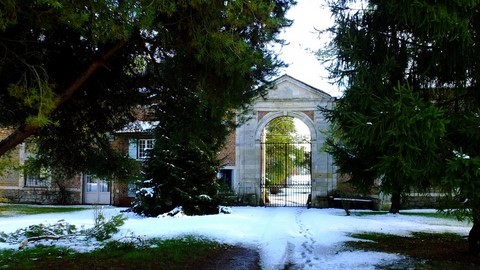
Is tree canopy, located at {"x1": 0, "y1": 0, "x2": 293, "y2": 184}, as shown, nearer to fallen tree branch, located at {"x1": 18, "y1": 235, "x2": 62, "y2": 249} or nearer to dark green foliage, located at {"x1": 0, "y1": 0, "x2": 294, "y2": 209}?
dark green foliage, located at {"x1": 0, "y1": 0, "x2": 294, "y2": 209}

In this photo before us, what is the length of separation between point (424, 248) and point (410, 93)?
5.22m

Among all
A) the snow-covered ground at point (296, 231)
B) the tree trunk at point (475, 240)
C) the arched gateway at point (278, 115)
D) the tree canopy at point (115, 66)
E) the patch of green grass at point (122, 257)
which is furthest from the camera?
the arched gateway at point (278, 115)

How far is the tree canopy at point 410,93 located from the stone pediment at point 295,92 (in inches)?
446

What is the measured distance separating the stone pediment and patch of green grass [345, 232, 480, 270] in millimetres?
10006

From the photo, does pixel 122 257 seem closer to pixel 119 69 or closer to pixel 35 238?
pixel 35 238

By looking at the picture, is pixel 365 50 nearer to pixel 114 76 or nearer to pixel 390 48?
pixel 390 48

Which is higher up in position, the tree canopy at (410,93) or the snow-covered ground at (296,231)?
the tree canopy at (410,93)

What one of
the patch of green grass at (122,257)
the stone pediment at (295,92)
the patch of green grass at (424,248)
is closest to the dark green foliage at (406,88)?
the patch of green grass at (424,248)

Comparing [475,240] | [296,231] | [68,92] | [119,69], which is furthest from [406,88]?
[296,231]

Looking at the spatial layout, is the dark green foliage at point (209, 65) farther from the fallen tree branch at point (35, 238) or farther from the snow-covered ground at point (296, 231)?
Result: the fallen tree branch at point (35, 238)

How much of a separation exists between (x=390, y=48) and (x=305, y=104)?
12.8 m

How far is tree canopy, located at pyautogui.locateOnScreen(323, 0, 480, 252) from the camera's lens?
221 inches

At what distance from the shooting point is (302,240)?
10648 mm

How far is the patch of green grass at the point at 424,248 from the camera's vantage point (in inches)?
302
